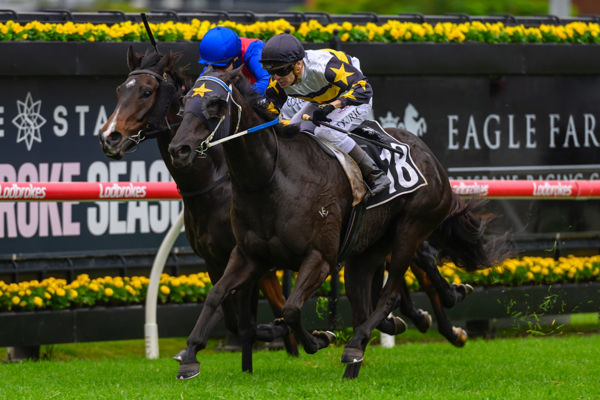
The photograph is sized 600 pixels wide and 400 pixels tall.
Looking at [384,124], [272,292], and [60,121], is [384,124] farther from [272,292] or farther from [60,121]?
[60,121]

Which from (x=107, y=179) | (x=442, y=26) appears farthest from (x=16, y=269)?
(x=442, y=26)

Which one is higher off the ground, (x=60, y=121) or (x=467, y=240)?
(x=60, y=121)

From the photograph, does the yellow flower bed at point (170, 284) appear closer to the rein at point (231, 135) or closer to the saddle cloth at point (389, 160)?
the saddle cloth at point (389, 160)

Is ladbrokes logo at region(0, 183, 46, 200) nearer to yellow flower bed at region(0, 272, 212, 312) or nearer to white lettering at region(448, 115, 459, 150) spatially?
yellow flower bed at region(0, 272, 212, 312)

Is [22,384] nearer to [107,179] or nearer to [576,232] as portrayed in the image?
[107,179]

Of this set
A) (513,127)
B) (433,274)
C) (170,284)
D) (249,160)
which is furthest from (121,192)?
(513,127)

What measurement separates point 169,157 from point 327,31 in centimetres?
255

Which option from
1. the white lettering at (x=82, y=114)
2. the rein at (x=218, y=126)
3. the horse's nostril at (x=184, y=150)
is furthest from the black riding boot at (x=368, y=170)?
the white lettering at (x=82, y=114)

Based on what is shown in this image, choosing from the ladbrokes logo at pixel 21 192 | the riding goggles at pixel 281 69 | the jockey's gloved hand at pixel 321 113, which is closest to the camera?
the riding goggles at pixel 281 69

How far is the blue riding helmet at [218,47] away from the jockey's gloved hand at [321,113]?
2.08 ft

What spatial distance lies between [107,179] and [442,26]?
9.94 ft

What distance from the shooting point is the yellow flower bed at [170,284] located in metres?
7.95

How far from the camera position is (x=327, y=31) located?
8789 millimetres

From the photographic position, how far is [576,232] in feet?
31.7
